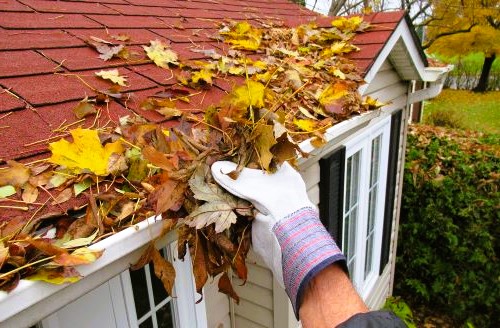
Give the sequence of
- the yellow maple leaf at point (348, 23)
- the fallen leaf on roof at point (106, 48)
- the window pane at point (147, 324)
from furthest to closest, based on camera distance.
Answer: the yellow maple leaf at point (348, 23), the window pane at point (147, 324), the fallen leaf on roof at point (106, 48)

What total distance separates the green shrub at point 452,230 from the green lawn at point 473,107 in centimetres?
1233

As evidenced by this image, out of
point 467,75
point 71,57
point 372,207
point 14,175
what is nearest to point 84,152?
point 14,175

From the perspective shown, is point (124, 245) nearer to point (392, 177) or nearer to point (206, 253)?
point (206, 253)

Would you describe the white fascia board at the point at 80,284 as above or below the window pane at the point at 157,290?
above

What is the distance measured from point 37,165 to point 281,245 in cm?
82

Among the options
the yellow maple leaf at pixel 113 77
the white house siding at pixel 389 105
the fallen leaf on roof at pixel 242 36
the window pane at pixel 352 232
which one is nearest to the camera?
the yellow maple leaf at pixel 113 77

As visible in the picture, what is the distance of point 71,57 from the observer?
1937mm

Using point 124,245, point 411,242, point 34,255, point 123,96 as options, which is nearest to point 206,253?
point 124,245

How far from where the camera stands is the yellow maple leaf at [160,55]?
2205mm

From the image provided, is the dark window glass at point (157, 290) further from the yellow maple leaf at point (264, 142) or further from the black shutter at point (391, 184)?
the black shutter at point (391, 184)

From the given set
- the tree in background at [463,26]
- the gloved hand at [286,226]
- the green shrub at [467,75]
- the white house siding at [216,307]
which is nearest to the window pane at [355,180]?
the white house siding at [216,307]

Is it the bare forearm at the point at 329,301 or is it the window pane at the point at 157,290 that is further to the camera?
the window pane at the point at 157,290

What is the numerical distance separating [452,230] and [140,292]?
5.38 meters

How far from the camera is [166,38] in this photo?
2666 millimetres
